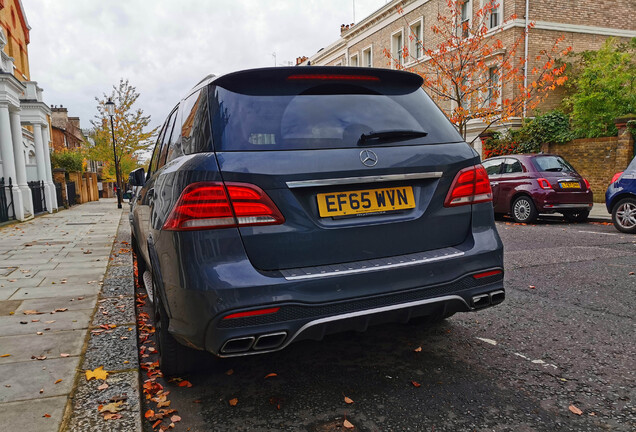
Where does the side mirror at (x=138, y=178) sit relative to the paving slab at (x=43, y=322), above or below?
above

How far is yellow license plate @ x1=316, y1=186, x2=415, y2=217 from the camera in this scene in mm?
2326

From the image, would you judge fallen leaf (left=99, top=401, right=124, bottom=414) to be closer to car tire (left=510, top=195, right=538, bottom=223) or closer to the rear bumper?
the rear bumper

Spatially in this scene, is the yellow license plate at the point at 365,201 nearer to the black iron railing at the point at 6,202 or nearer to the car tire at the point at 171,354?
the car tire at the point at 171,354

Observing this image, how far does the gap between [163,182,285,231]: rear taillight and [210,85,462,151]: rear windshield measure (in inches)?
8.7

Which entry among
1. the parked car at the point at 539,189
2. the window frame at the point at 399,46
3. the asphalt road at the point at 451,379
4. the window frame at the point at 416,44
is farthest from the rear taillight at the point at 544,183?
the window frame at the point at 399,46

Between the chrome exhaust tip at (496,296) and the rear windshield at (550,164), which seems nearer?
the chrome exhaust tip at (496,296)

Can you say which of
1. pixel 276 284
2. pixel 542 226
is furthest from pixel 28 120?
pixel 276 284

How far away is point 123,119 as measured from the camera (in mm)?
32969

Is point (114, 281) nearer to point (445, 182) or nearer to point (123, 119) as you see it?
point (445, 182)

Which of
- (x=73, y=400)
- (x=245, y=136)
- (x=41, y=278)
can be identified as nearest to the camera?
(x=245, y=136)

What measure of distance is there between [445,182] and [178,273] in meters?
1.53

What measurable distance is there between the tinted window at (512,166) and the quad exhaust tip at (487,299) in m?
9.48

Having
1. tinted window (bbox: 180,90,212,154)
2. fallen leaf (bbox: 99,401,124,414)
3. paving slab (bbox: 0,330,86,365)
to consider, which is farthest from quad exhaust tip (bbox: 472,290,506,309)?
paving slab (bbox: 0,330,86,365)

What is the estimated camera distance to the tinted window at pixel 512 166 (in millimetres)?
11250
